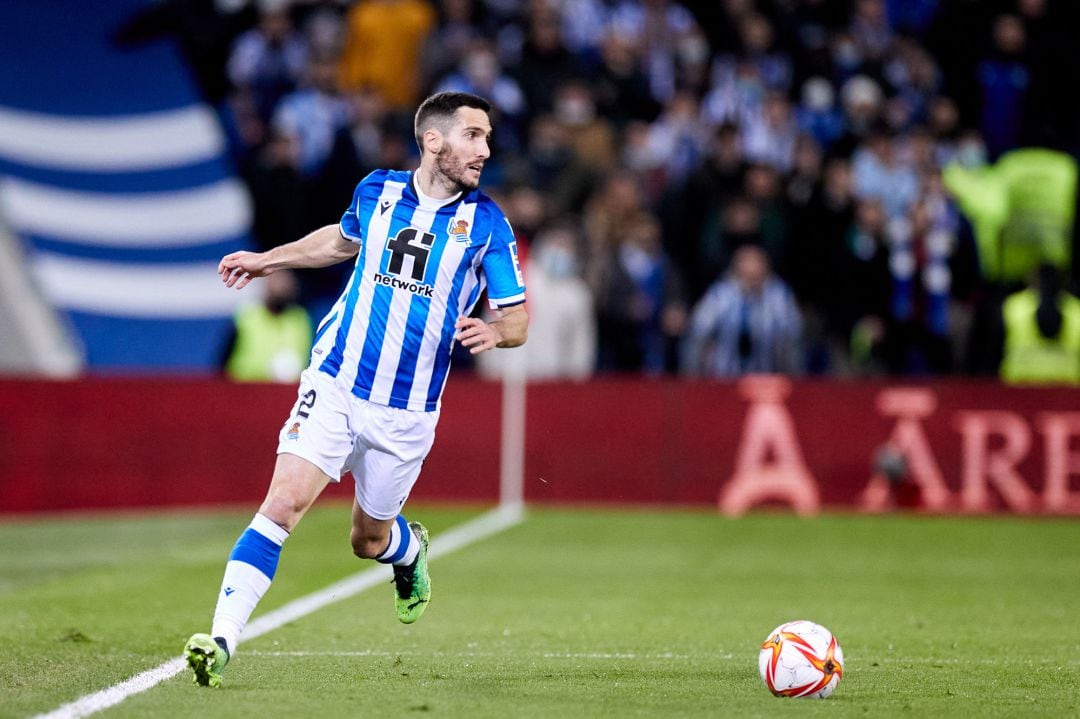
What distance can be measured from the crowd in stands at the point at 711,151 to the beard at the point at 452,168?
931 centimetres

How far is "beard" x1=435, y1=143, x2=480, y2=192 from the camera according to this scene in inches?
280

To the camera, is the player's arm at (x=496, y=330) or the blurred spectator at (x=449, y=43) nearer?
the player's arm at (x=496, y=330)

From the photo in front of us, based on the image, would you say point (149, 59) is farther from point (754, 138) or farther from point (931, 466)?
point (931, 466)

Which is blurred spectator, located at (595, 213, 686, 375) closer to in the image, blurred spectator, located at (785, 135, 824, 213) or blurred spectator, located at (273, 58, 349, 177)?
blurred spectator, located at (785, 135, 824, 213)

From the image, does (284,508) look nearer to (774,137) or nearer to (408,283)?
(408,283)

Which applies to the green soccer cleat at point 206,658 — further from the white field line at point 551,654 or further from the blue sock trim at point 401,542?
the blue sock trim at point 401,542

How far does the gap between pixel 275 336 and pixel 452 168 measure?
1018cm

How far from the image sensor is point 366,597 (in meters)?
10.2

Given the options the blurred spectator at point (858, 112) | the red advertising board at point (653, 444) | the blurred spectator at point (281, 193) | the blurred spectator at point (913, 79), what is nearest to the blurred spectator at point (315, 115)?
the blurred spectator at point (281, 193)

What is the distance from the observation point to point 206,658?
6.26m

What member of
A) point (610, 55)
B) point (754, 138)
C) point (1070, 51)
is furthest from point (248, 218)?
point (1070, 51)

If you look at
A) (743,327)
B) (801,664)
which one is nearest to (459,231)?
(801,664)

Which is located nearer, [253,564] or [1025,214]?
[253,564]

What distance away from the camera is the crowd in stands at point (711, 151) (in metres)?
16.9
